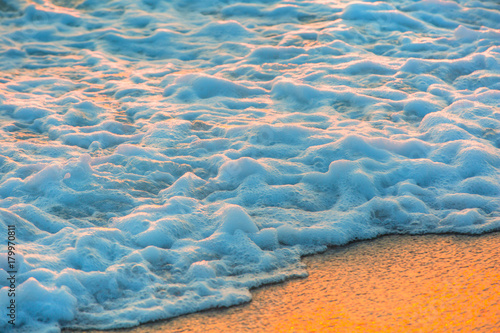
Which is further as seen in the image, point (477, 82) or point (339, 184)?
point (477, 82)

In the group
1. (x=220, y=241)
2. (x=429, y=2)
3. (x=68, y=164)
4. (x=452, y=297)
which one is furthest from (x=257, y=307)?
(x=429, y=2)

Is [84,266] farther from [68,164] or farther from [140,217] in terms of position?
[68,164]

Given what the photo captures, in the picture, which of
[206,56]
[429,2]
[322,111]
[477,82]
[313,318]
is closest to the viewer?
[313,318]

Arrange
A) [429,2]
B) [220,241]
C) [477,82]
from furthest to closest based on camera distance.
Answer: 1. [429,2]
2. [477,82]
3. [220,241]

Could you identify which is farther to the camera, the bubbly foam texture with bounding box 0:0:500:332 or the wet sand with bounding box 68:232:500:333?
the bubbly foam texture with bounding box 0:0:500:332
